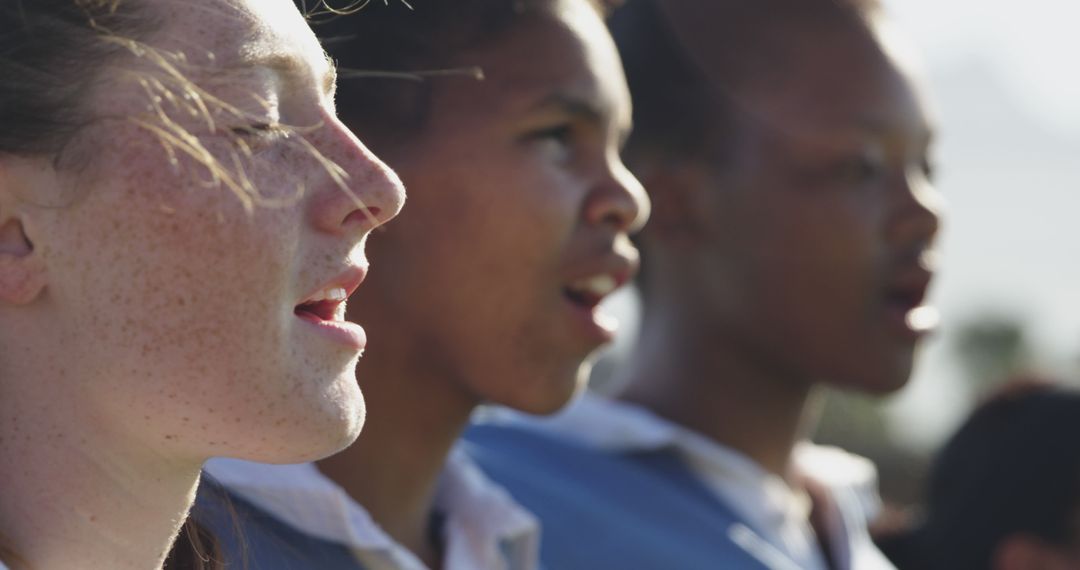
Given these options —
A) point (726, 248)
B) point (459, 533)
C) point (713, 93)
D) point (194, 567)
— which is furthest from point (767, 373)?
point (194, 567)

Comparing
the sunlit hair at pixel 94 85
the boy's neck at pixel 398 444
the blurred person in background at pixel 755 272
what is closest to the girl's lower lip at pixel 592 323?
the boy's neck at pixel 398 444

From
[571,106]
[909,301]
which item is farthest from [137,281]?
[909,301]

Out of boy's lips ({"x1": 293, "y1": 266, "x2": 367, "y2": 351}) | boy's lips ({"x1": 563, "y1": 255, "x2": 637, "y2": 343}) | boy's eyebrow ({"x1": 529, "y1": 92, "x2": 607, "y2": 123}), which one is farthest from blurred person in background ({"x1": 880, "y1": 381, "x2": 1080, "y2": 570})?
boy's lips ({"x1": 293, "y1": 266, "x2": 367, "y2": 351})

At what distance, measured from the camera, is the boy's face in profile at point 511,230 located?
2039mm

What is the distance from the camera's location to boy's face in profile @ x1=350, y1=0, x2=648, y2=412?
204cm

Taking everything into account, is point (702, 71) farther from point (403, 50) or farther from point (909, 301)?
point (403, 50)

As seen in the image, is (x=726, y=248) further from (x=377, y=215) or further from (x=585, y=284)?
(x=377, y=215)

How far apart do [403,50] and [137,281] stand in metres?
0.87

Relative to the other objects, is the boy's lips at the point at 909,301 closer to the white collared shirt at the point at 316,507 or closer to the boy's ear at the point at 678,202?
the boy's ear at the point at 678,202

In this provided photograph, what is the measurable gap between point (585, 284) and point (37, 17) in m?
0.92

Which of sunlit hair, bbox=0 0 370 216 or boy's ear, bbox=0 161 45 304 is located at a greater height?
sunlit hair, bbox=0 0 370 216

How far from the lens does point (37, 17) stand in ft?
4.30

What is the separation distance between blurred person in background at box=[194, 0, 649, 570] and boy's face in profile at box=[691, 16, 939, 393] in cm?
72

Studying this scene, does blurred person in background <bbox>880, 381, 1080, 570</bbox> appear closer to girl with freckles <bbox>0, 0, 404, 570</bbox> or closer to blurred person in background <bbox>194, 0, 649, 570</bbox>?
blurred person in background <bbox>194, 0, 649, 570</bbox>
